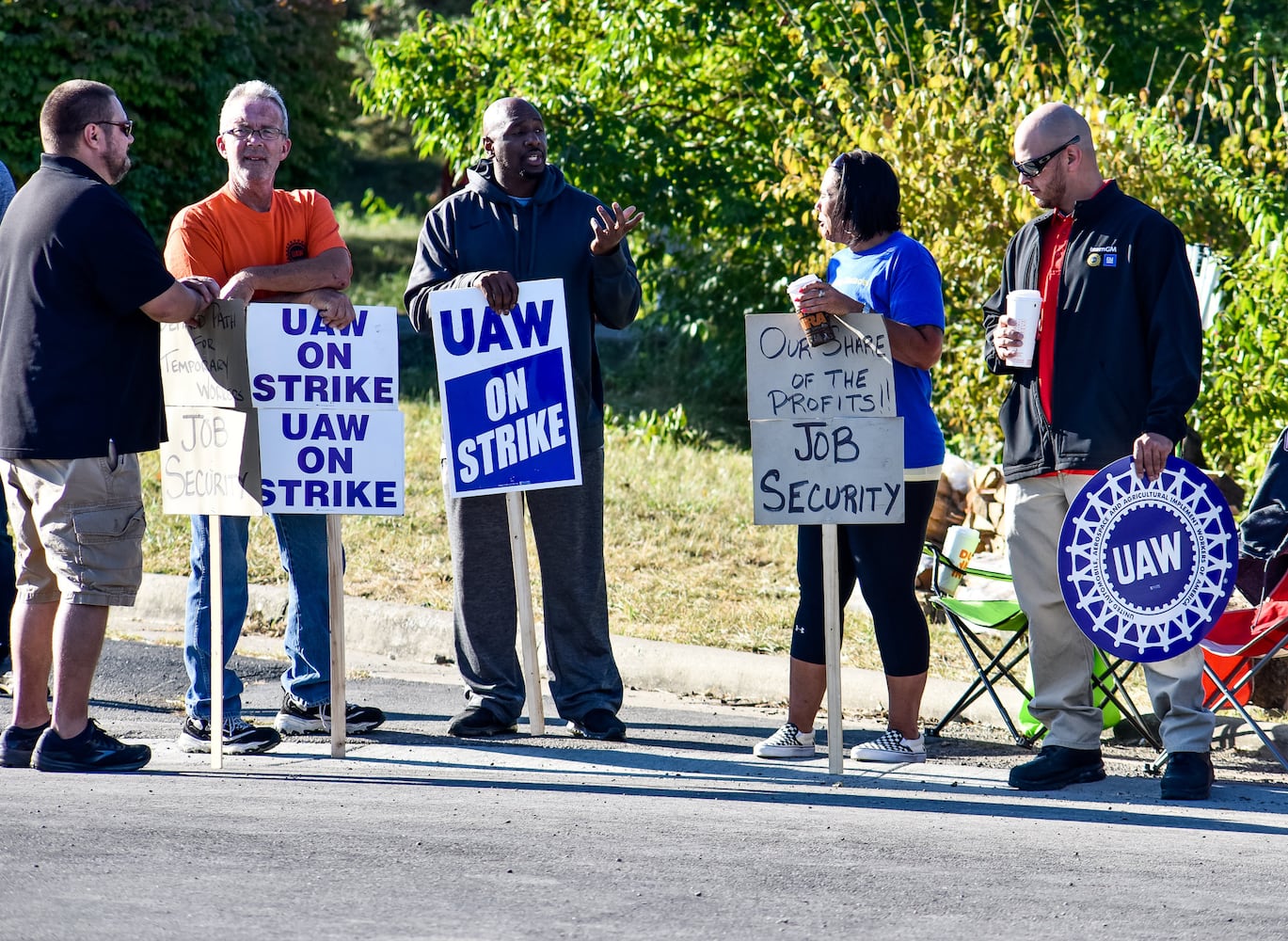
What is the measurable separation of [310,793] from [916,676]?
213cm

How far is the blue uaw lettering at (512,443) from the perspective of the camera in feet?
19.2

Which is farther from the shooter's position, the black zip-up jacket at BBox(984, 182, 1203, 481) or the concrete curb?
the concrete curb

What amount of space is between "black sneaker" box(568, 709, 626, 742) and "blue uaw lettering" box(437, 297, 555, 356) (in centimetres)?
140

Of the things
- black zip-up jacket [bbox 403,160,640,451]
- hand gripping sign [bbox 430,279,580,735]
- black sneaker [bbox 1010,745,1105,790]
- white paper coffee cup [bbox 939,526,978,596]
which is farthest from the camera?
white paper coffee cup [bbox 939,526,978,596]

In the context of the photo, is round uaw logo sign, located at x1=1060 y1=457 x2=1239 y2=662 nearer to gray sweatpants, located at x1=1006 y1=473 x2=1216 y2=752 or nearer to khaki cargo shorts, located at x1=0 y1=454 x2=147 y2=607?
gray sweatpants, located at x1=1006 y1=473 x2=1216 y2=752

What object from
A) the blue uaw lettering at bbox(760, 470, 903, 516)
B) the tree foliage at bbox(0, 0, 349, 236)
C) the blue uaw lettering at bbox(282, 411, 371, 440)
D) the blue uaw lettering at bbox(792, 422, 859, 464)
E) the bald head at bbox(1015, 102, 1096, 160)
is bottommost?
the blue uaw lettering at bbox(760, 470, 903, 516)

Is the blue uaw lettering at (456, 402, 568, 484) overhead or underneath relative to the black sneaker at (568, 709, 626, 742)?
overhead

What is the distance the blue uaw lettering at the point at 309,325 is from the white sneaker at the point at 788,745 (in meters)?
2.07

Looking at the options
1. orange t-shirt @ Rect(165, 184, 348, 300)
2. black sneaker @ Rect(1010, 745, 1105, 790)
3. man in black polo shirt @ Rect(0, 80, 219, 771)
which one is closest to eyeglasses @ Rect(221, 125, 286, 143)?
orange t-shirt @ Rect(165, 184, 348, 300)

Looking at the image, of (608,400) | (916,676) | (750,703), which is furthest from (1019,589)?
(608,400)

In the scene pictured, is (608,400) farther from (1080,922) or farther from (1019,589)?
(1080,922)

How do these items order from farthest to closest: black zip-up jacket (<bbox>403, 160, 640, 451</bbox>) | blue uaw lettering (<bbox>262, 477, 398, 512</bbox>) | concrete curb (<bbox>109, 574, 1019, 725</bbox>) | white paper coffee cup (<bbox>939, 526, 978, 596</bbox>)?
white paper coffee cup (<bbox>939, 526, 978, 596</bbox>) → concrete curb (<bbox>109, 574, 1019, 725</bbox>) → black zip-up jacket (<bbox>403, 160, 640, 451</bbox>) → blue uaw lettering (<bbox>262, 477, 398, 512</bbox>)

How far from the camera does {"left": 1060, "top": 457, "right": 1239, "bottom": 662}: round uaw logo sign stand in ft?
17.2

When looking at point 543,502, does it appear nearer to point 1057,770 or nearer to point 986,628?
point 986,628
